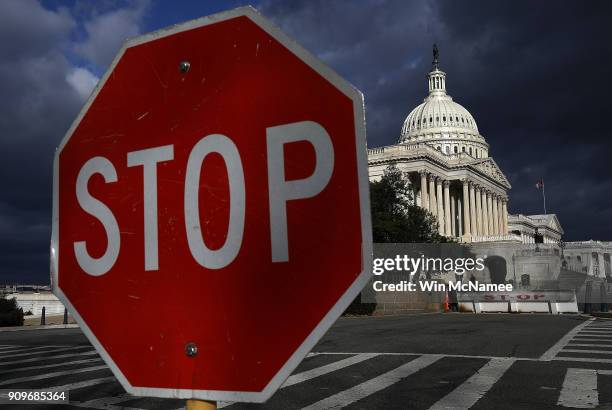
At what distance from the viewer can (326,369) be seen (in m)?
10.8

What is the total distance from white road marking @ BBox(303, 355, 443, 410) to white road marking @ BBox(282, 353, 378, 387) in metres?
0.93

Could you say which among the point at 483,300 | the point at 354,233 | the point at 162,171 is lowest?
the point at 483,300

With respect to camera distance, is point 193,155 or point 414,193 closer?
point 193,155

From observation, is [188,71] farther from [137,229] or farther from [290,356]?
[290,356]

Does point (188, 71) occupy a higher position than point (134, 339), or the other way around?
point (188, 71)

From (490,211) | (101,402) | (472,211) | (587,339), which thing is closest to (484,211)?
(490,211)

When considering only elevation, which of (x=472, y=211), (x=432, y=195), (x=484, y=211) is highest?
(x=432, y=195)

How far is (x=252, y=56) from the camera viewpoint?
191 centimetres

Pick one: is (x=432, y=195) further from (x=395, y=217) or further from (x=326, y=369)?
(x=326, y=369)

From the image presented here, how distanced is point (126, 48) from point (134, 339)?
3.17 ft

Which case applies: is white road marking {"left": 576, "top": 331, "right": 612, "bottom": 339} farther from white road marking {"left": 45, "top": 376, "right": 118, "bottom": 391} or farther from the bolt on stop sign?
the bolt on stop sign

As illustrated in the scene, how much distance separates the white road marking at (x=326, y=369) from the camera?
9.57 m

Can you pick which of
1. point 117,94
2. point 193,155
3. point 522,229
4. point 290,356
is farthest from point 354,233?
point 522,229

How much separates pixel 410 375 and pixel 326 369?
1.53 meters
